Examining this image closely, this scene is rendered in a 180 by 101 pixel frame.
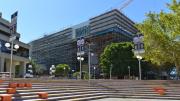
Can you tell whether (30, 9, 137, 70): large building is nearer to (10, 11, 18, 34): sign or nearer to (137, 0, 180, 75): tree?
(137, 0, 180, 75): tree

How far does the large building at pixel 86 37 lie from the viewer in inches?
5335

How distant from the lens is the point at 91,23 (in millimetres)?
155625

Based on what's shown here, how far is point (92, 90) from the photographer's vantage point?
94.8 ft

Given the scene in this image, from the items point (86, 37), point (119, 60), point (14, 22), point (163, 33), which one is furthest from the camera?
point (86, 37)

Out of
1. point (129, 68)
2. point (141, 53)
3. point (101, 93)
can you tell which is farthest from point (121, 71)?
point (101, 93)

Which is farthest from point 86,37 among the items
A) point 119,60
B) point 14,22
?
point 14,22

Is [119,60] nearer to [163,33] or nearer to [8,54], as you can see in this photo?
[8,54]

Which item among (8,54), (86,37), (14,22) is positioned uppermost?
(86,37)

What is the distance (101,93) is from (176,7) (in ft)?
39.0

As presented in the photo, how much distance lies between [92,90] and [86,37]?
381ft

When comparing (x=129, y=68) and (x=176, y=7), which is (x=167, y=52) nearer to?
(x=176, y=7)

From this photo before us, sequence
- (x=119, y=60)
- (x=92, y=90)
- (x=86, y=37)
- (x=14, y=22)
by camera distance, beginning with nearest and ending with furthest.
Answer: (x=14, y=22) < (x=92, y=90) < (x=119, y=60) < (x=86, y=37)

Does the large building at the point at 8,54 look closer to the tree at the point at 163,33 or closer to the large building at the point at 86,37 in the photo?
the tree at the point at 163,33

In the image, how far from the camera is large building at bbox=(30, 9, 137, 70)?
13550cm
